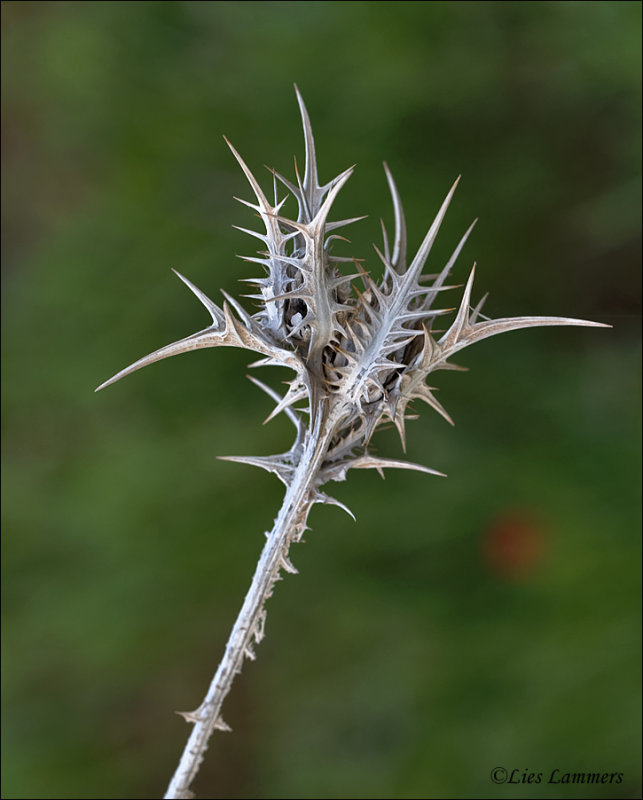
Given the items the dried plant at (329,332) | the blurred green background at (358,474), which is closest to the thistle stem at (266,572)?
the dried plant at (329,332)

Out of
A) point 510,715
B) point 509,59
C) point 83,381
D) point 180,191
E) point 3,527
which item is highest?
point 509,59

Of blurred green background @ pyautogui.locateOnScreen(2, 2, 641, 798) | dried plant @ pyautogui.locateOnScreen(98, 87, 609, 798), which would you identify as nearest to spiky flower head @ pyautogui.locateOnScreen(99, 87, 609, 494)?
dried plant @ pyautogui.locateOnScreen(98, 87, 609, 798)

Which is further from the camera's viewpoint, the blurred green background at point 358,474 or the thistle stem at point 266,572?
the blurred green background at point 358,474

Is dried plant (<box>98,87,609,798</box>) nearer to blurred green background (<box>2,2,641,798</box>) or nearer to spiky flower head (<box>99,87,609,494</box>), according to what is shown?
spiky flower head (<box>99,87,609,494</box>)

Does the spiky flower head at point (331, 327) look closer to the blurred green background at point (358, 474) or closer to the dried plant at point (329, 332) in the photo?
the dried plant at point (329, 332)

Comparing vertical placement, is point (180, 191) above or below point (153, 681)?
above

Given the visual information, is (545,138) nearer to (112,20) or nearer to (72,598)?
(112,20)

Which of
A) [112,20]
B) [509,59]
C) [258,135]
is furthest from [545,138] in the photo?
[112,20]
